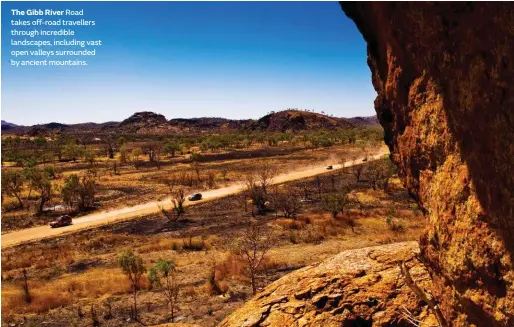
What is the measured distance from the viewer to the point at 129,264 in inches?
726

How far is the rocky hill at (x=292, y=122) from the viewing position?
16721 centimetres

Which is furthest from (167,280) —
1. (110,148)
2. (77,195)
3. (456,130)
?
(110,148)

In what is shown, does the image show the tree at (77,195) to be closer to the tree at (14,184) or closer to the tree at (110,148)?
the tree at (14,184)

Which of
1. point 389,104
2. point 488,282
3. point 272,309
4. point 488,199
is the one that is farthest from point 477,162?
point 272,309

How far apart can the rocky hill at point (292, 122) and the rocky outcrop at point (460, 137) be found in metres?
157

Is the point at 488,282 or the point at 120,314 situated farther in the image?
the point at 120,314

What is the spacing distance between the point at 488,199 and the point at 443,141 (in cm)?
103

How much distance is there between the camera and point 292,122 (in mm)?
168375

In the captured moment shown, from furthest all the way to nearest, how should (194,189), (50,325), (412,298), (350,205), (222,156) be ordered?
1. (222,156)
2. (194,189)
3. (350,205)
4. (50,325)
5. (412,298)

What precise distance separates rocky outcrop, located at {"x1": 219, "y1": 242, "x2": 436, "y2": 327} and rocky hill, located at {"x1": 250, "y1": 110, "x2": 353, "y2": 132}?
Result: 154384mm

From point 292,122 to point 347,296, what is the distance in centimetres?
16197

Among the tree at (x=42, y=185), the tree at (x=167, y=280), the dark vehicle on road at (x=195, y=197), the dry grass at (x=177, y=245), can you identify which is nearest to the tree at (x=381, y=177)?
the dark vehicle on road at (x=195, y=197)

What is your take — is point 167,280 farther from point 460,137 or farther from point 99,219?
point 99,219

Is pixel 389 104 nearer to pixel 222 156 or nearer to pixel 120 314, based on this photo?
pixel 120 314
